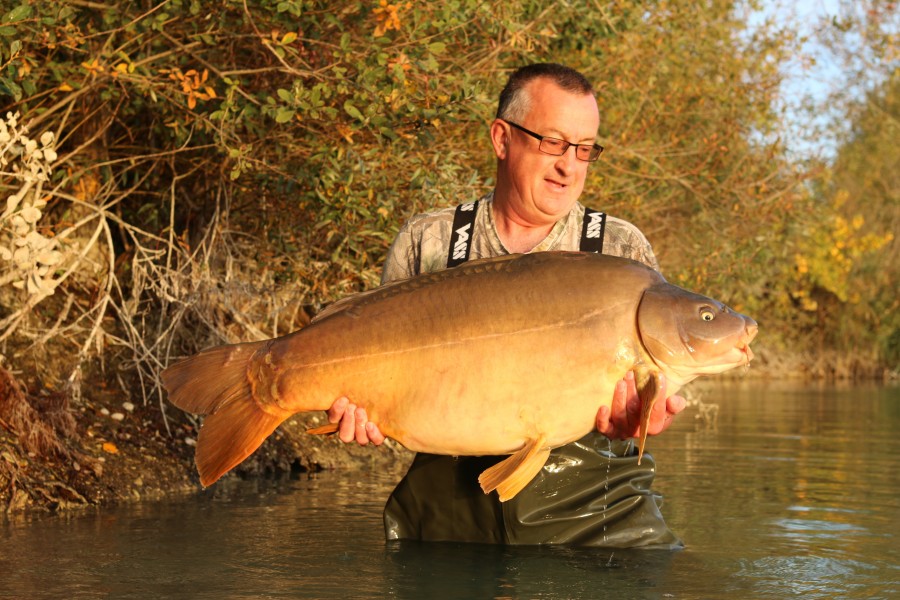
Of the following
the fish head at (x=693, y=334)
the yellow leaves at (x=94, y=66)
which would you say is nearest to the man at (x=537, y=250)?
the fish head at (x=693, y=334)

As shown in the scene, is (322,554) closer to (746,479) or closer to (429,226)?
(429,226)

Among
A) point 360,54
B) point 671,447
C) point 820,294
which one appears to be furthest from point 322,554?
point 820,294

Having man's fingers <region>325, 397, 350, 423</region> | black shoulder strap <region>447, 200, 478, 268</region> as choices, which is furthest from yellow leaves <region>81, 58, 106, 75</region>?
man's fingers <region>325, 397, 350, 423</region>

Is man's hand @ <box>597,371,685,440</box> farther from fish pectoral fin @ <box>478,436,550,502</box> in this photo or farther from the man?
the man

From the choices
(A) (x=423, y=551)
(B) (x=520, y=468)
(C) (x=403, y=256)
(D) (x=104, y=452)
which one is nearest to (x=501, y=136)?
(C) (x=403, y=256)

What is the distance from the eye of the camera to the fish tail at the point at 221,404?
3.78m

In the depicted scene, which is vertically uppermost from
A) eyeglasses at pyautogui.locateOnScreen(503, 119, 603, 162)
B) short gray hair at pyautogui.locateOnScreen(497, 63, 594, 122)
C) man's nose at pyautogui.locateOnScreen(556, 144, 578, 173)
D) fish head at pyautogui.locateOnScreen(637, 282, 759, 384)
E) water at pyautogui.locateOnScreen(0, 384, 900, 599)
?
short gray hair at pyautogui.locateOnScreen(497, 63, 594, 122)

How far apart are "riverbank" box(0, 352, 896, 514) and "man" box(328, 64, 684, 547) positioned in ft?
4.24

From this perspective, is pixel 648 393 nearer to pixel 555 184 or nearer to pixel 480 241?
pixel 555 184

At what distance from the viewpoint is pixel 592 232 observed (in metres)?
4.73

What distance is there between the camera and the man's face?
14.8 ft

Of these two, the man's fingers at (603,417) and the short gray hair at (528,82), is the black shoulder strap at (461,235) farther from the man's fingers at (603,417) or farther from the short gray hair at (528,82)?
the man's fingers at (603,417)

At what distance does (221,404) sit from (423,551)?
1334 mm

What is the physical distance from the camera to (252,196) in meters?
8.87
